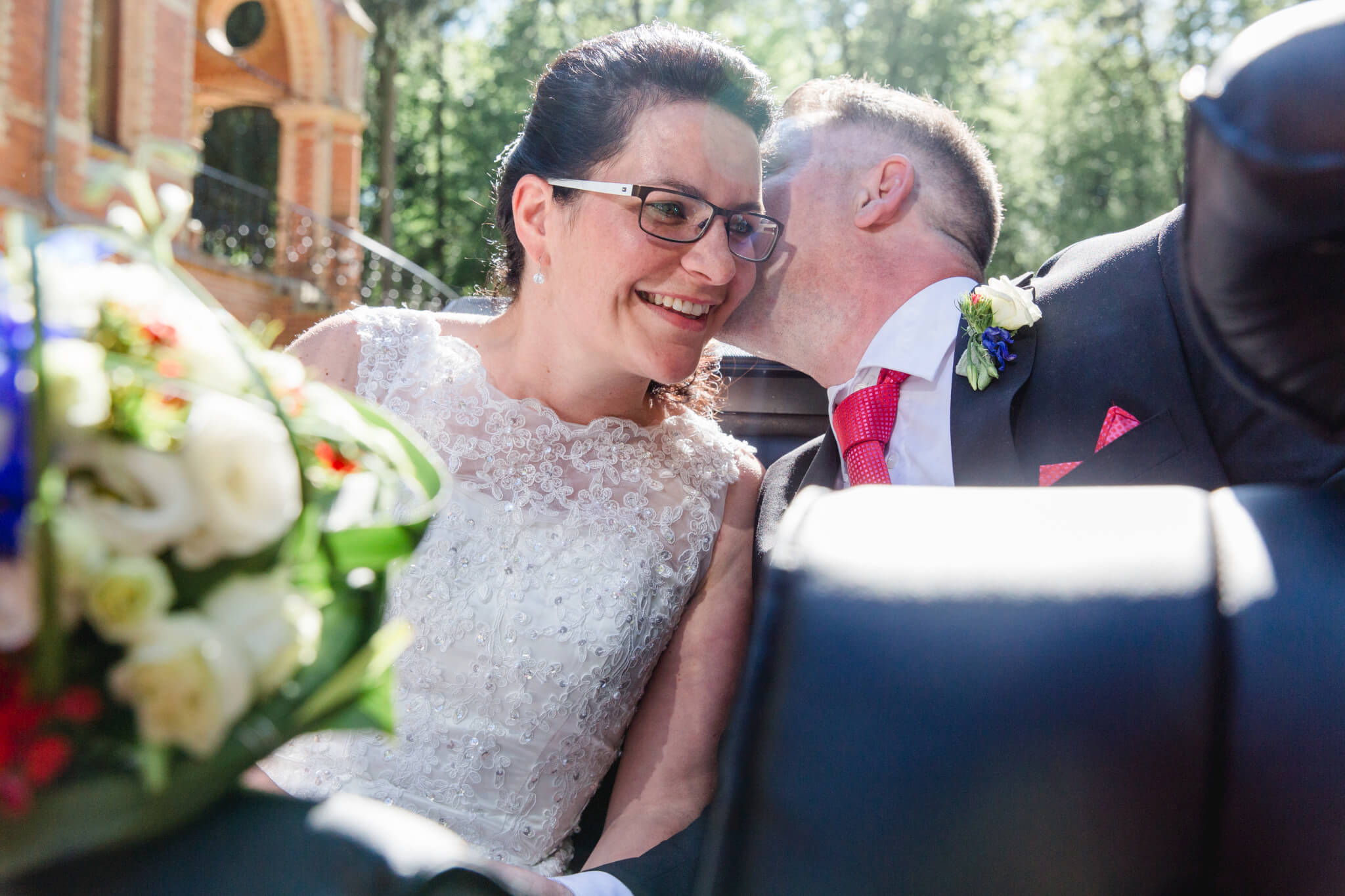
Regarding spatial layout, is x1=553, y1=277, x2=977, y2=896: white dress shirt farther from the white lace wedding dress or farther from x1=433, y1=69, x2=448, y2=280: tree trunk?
x1=433, y1=69, x2=448, y2=280: tree trunk

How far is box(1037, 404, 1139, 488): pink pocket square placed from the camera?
1929 millimetres

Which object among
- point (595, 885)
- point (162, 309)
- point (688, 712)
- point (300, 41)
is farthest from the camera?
point (300, 41)

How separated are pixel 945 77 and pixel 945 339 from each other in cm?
1871

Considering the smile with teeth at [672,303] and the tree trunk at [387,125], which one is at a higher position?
the tree trunk at [387,125]

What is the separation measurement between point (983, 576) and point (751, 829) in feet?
0.72

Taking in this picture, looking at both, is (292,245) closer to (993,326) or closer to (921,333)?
(921,333)

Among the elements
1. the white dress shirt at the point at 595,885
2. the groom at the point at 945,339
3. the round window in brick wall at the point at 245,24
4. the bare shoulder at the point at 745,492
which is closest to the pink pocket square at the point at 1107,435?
the groom at the point at 945,339

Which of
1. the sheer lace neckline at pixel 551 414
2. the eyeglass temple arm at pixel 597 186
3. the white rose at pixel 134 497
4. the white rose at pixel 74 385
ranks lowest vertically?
Result: the sheer lace neckline at pixel 551 414

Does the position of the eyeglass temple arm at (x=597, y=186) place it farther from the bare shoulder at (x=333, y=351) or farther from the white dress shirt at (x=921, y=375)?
the white dress shirt at (x=921, y=375)

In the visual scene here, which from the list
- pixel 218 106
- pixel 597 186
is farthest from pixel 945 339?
pixel 218 106

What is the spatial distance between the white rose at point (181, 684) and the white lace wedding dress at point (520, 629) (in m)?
1.42

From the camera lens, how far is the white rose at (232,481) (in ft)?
2.15

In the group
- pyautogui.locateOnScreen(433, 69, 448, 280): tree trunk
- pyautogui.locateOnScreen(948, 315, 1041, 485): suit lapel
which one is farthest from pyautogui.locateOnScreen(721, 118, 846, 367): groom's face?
pyautogui.locateOnScreen(433, 69, 448, 280): tree trunk

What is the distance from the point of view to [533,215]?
231cm
